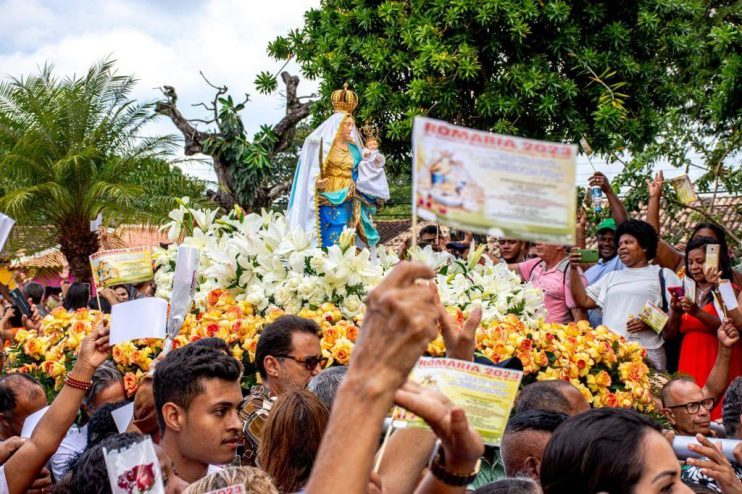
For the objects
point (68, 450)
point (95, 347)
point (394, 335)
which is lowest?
point (68, 450)

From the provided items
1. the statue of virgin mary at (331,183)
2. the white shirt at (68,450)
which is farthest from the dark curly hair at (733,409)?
the statue of virgin mary at (331,183)

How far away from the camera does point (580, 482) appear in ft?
9.19

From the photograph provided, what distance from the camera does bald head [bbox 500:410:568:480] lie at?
12.1 feet

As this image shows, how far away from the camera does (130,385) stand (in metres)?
5.51

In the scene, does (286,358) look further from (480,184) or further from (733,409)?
(480,184)

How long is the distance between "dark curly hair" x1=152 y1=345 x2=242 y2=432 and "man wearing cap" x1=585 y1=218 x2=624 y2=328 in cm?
476

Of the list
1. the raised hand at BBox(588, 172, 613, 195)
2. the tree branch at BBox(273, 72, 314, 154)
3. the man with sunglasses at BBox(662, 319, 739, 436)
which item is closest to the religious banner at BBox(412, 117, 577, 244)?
the man with sunglasses at BBox(662, 319, 739, 436)

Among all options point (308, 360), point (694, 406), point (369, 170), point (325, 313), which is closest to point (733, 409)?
point (694, 406)

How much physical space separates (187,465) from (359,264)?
109 inches

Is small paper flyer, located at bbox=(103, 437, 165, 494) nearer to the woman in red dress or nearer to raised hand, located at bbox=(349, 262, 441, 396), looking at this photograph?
raised hand, located at bbox=(349, 262, 441, 396)

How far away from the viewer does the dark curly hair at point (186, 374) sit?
388 centimetres

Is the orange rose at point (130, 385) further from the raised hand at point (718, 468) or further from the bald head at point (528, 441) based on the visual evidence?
the raised hand at point (718, 468)

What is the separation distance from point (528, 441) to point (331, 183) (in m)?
5.55

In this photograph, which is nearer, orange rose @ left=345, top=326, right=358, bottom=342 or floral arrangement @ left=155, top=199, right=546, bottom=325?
orange rose @ left=345, top=326, right=358, bottom=342
